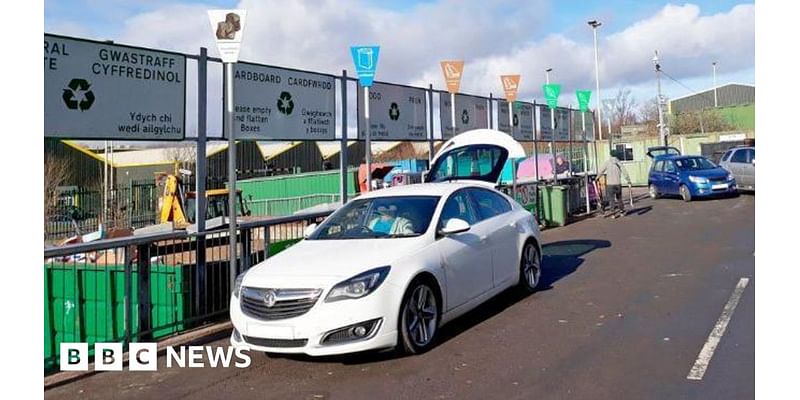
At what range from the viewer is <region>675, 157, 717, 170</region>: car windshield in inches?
951

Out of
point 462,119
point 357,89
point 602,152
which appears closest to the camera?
point 357,89

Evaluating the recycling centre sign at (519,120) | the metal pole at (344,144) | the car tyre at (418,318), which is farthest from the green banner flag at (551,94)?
the car tyre at (418,318)

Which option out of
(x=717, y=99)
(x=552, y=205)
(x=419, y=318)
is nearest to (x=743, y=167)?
(x=552, y=205)

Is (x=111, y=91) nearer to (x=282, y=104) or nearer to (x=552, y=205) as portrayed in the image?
(x=282, y=104)

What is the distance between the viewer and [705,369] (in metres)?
5.51

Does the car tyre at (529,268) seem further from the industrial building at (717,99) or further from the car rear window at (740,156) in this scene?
the industrial building at (717,99)

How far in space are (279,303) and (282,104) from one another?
14.3 ft

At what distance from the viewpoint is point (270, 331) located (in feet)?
19.4

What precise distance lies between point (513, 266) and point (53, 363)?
498cm

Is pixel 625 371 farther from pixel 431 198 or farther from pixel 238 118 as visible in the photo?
pixel 238 118

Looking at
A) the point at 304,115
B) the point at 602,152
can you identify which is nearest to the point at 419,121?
the point at 304,115

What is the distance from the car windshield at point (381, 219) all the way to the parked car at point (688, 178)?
1830 centimetres

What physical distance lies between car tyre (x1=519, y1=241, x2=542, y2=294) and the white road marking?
2.23m

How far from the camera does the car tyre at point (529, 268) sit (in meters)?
8.62
